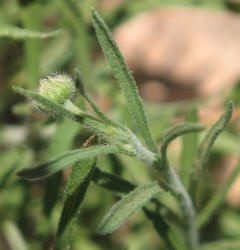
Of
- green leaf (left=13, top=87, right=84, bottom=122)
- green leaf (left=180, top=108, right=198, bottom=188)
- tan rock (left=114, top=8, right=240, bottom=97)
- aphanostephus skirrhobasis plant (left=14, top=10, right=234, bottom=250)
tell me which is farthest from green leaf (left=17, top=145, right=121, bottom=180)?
tan rock (left=114, top=8, right=240, bottom=97)

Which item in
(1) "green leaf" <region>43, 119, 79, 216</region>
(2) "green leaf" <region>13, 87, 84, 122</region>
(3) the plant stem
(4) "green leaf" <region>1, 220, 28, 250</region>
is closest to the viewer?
(2) "green leaf" <region>13, 87, 84, 122</region>

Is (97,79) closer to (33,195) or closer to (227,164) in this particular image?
(33,195)

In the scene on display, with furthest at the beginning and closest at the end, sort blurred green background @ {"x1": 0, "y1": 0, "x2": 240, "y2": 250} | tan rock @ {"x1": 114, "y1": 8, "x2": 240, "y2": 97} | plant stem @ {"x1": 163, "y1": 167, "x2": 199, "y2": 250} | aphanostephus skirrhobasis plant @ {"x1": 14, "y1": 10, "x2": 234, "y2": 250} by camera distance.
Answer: tan rock @ {"x1": 114, "y1": 8, "x2": 240, "y2": 97} → blurred green background @ {"x1": 0, "y1": 0, "x2": 240, "y2": 250} → plant stem @ {"x1": 163, "y1": 167, "x2": 199, "y2": 250} → aphanostephus skirrhobasis plant @ {"x1": 14, "y1": 10, "x2": 234, "y2": 250}

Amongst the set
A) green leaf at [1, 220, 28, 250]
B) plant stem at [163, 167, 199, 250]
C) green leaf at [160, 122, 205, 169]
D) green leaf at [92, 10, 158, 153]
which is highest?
green leaf at [92, 10, 158, 153]

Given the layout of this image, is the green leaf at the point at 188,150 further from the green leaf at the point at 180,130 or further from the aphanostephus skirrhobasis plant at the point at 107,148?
the green leaf at the point at 180,130

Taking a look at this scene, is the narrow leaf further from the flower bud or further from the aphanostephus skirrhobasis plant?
the flower bud

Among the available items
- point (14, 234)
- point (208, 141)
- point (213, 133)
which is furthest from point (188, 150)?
point (14, 234)

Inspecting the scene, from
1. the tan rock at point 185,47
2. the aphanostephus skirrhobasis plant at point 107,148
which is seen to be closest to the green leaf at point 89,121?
the aphanostephus skirrhobasis plant at point 107,148

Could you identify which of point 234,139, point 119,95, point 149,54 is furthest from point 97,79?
point 149,54
